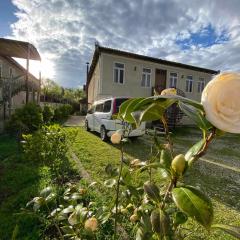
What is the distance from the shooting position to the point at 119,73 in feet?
59.4

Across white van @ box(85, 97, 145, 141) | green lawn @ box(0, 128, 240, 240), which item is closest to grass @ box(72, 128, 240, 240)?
green lawn @ box(0, 128, 240, 240)

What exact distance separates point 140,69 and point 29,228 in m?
16.7

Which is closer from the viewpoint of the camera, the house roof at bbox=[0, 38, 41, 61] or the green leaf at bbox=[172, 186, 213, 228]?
the green leaf at bbox=[172, 186, 213, 228]

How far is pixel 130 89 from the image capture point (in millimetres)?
18656

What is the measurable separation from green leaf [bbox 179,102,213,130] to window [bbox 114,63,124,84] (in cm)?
1723

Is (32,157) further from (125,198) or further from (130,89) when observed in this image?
(130,89)

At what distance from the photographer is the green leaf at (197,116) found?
0.89 m

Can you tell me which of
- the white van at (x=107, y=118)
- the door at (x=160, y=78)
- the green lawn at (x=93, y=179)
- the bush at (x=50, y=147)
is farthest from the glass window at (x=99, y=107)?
the door at (x=160, y=78)

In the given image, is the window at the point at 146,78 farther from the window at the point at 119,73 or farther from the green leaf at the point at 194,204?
the green leaf at the point at 194,204


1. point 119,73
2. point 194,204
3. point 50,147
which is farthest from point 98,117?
point 194,204

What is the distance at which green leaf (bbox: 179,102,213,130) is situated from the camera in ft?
2.92

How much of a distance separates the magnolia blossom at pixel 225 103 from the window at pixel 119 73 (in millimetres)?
17438

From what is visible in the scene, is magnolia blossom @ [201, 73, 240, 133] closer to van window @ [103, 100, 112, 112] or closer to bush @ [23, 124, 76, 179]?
bush @ [23, 124, 76, 179]

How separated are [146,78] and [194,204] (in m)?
19.0
